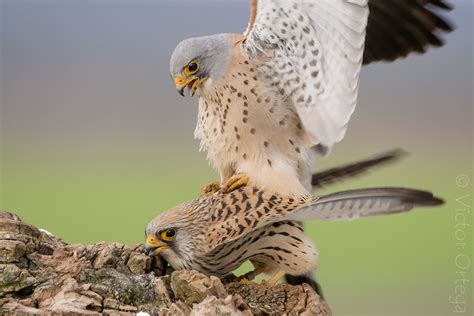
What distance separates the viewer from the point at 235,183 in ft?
9.71

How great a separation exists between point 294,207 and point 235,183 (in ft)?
0.88

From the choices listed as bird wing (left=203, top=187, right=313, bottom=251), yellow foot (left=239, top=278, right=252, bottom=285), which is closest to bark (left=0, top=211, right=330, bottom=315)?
yellow foot (left=239, top=278, right=252, bottom=285)

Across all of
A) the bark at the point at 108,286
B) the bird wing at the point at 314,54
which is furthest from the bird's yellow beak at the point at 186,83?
the bark at the point at 108,286

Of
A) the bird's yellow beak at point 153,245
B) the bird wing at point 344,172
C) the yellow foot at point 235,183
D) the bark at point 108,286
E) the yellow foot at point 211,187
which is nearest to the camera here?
the bark at point 108,286

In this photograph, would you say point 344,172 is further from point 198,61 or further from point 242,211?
point 198,61

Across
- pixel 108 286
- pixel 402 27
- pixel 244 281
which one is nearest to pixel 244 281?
pixel 244 281

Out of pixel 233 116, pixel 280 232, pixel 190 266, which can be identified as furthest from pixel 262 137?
pixel 190 266

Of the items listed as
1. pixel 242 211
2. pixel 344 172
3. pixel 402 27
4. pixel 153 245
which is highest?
pixel 402 27

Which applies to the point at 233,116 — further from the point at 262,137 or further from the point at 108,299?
the point at 108,299

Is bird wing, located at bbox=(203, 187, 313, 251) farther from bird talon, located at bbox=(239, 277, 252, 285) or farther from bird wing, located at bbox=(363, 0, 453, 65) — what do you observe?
bird wing, located at bbox=(363, 0, 453, 65)

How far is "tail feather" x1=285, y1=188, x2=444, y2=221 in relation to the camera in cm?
271

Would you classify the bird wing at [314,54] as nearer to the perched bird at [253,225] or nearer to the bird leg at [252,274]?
the perched bird at [253,225]

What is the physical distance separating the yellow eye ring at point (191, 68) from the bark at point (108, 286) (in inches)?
26.9

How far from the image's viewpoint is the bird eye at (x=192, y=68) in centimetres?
291
